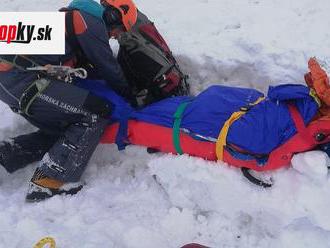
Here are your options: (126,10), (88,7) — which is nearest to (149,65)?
(126,10)

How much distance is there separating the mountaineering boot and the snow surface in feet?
0.28

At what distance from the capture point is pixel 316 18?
17.6ft

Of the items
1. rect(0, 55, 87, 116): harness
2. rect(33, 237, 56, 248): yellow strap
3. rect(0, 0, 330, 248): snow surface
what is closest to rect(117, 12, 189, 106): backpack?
rect(0, 0, 330, 248): snow surface

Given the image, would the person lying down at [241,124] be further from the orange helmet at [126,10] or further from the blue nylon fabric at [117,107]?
the orange helmet at [126,10]

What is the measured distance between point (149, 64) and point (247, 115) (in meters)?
1.52

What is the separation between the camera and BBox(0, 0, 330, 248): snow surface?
343cm

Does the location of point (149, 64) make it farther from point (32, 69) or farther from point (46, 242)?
point (46, 242)

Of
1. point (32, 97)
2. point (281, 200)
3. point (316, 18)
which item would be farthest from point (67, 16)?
point (316, 18)

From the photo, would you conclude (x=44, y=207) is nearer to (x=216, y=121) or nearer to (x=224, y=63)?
(x=216, y=121)

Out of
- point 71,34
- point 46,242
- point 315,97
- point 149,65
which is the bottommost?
point 46,242

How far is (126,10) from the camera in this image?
15.4ft

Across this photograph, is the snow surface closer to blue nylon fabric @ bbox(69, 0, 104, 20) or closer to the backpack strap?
the backpack strap

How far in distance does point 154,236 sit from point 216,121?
42.3 inches

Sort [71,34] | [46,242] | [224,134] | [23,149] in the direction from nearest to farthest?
[46,242] → [224,134] → [71,34] → [23,149]
